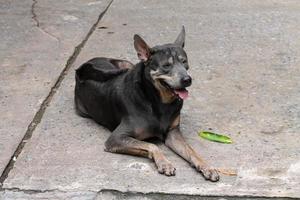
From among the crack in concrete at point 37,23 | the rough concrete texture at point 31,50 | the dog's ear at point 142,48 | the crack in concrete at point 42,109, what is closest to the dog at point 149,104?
the dog's ear at point 142,48

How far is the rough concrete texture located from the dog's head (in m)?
1.14

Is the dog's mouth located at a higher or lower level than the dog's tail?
higher

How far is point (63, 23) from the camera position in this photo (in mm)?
8258

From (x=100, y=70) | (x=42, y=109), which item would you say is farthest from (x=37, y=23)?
(x=100, y=70)

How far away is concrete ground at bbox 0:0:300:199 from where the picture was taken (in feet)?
15.5

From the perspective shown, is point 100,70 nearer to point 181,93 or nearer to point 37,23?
point 181,93

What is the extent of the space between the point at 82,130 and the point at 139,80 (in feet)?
2.15

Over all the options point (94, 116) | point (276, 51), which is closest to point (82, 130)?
point (94, 116)

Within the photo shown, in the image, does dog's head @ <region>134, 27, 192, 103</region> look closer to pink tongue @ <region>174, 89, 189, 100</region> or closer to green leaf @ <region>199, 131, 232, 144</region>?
pink tongue @ <region>174, 89, 189, 100</region>

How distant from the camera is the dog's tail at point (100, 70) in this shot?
5.60 meters

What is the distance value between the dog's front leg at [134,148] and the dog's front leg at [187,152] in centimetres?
15

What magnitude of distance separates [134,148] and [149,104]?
0.35m

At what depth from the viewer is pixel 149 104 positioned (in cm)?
520

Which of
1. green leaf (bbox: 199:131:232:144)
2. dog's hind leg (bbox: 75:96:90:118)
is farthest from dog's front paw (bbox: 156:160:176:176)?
dog's hind leg (bbox: 75:96:90:118)
